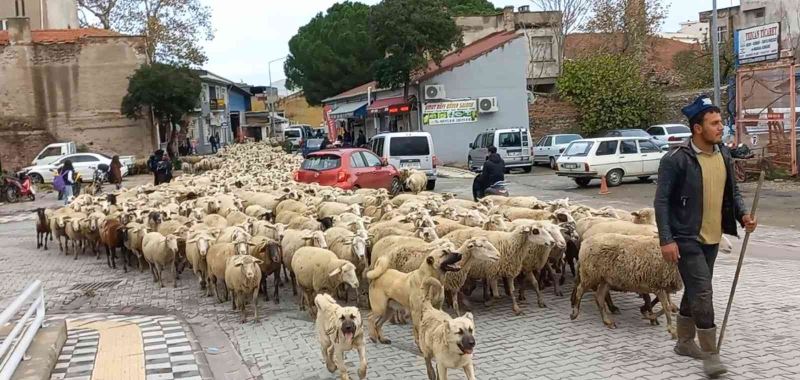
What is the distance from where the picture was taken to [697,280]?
19.2 feet

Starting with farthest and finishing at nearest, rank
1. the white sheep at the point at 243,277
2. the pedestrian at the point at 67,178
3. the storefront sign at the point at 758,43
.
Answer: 1. the pedestrian at the point at 67,178
2. the storefront sign at the point at 758,43
3. the white sheep at the point at 243,277

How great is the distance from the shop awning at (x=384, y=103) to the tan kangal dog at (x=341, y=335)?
3090 centimetres

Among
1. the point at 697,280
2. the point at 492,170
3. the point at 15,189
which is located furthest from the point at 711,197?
the point at 15,189

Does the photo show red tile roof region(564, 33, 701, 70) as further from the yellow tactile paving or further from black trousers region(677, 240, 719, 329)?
black trousers region(677, 240, 719, 329)

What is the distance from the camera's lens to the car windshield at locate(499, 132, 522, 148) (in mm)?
29766

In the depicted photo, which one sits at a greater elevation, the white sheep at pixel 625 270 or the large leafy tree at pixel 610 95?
the large leafy tree at pixel 610 95

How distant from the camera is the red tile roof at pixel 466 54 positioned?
3619cm

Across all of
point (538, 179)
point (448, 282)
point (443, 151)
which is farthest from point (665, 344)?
point (443, 151)

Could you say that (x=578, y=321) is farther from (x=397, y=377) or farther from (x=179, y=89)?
(x=179, y=89)

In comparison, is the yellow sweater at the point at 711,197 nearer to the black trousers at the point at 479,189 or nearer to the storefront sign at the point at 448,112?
the black trousers at the point at 479,189

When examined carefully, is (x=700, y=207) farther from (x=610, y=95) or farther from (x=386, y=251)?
(x=610, y=95)

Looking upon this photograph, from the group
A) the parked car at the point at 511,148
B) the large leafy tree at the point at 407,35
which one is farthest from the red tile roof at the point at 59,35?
the parked car at the point at 511,148

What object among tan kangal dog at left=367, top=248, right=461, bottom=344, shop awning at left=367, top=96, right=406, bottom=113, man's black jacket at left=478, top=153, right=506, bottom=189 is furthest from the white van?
tan kangal dog at left=367, top=248, right=461, bottom=344

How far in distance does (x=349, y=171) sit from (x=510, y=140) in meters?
12.0
